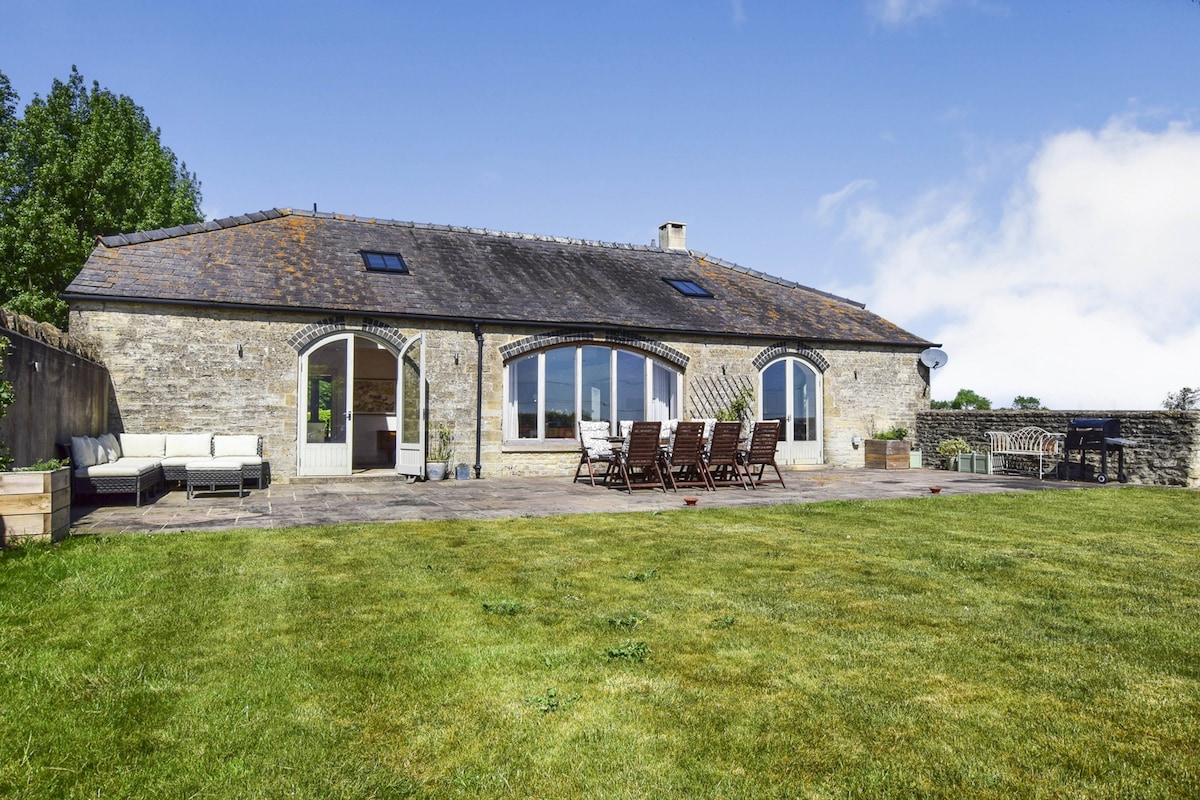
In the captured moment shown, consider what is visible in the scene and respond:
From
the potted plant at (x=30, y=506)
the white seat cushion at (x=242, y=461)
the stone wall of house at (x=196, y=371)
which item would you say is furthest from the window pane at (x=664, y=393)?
the potted plant at (x=30, y=506)

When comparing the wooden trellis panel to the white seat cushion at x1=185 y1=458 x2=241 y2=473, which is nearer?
the white seat cushion at x1=185 y1=458 x2=241 y2=473

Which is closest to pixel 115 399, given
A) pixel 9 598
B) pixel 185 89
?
pixel 185 89

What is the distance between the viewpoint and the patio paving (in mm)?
7730

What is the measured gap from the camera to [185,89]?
13375mm

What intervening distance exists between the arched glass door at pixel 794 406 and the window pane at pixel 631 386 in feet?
8.87

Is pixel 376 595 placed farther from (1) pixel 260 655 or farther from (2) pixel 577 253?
(2) pixel 577 253

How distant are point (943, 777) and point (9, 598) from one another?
4.91 meters

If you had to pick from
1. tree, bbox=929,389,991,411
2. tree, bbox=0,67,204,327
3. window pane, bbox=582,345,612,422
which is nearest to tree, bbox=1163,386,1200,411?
tree, bbox=929,389,991,411

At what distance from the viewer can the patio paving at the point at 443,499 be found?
25.4 ft

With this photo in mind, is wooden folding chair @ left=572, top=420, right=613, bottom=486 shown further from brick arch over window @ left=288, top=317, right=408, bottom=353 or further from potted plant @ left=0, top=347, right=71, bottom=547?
potted plant @ left=0, top=347, right=71, bottom=547

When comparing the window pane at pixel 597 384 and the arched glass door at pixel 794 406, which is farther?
the arched glass door at pixel 794 406

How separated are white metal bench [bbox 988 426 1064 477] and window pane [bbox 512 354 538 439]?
29.1ft

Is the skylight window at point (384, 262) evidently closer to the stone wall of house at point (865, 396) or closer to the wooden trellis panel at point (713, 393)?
the wooden trellis panel at point (713, 393)

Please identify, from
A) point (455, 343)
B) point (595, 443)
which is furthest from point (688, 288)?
point (595, 443)
